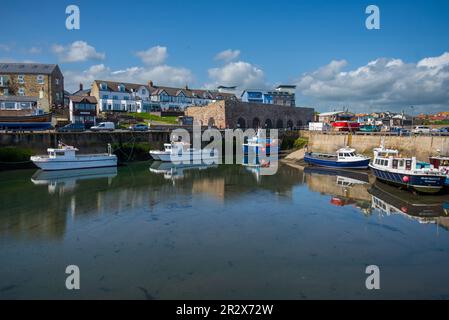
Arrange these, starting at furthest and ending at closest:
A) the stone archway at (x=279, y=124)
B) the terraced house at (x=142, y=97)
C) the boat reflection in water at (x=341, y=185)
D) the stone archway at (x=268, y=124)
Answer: the stone archway at (x=279, y=124) → the terraced house at (x=142, y=97) → the stone archway at (x=268, y=124) → the boat reflection in water at (x=341, y=185)

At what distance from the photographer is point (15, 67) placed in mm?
43062

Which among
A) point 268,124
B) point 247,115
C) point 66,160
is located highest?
point 247,115

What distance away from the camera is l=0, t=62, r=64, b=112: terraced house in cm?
4191

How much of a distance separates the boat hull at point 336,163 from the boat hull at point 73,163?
18.0 m

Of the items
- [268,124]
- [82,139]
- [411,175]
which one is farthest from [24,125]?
[268,124]

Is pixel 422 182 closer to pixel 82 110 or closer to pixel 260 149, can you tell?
pixel 260 149

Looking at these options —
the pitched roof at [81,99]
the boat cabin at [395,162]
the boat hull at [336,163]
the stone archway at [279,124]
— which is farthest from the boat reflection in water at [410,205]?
the pitched roof at [81,99]

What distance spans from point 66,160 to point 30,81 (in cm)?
2308

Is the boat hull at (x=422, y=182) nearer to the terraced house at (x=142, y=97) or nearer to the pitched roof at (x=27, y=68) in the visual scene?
the terraced house at (x=142, y=97)

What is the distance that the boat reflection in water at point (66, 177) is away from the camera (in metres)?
20.3

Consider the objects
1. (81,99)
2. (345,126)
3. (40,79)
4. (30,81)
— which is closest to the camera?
(345,126)

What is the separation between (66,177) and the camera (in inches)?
933
